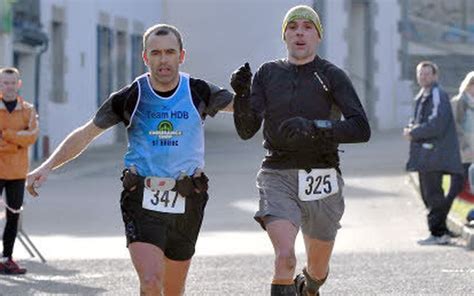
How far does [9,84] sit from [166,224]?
237 inches

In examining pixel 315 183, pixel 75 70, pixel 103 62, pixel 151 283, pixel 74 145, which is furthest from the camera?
pixel 103 62

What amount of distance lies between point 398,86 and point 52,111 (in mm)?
14900

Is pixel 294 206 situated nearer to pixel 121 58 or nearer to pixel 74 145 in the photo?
pixel 74 145

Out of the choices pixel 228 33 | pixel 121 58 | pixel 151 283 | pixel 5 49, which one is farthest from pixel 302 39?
pixel 228 33

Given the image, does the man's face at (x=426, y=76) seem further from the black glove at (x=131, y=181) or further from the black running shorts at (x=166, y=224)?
the black glove at (x=131, y=181)

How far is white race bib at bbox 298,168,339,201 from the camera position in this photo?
362 inches

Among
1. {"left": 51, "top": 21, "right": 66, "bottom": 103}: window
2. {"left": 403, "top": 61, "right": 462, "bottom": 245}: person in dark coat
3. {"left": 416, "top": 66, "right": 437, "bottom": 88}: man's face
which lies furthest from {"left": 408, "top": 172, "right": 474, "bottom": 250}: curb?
{"left": 51, "top": 21, "right": 66, "bottom": 103}: window

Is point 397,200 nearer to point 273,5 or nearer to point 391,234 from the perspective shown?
point 391,234

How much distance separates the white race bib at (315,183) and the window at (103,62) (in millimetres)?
27623

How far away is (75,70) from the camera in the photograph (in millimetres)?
34688

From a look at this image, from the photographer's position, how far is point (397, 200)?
22.4 meters

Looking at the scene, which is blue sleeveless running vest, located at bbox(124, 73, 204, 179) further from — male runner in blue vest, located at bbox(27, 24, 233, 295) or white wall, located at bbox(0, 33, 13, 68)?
white wall, located at bbox(0, 33, 13, 68)

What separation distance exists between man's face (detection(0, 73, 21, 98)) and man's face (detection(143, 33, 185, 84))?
19.3 feet

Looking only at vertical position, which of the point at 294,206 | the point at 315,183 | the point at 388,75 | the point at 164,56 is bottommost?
the point at 388,75
